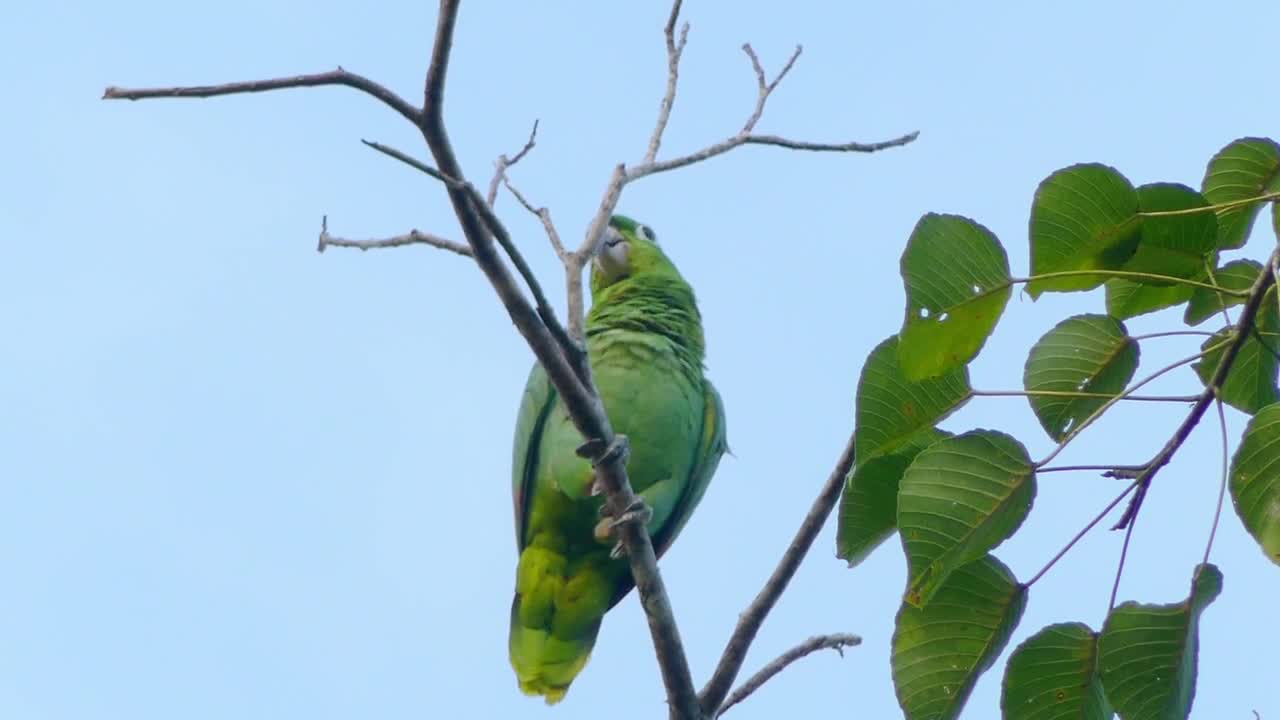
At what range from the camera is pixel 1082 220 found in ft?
7.57

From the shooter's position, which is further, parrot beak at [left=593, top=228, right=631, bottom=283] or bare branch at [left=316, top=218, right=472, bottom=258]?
parrot beak at [left=593, top=228, right=631, bottom=283]

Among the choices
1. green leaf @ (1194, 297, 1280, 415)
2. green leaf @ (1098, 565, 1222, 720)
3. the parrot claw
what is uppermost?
the parrot claw

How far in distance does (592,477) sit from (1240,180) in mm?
2547

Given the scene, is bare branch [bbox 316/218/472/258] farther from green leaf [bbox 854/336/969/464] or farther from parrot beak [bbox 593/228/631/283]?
parrot beak [bbox 593/228/631/283]

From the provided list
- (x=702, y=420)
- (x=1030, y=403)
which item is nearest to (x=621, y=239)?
(x=702, y=420)

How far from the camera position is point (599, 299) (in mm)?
5391

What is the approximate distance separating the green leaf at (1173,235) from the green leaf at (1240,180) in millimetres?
68

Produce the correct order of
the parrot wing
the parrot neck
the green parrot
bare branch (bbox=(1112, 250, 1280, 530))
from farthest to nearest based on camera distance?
1. the parrot neck
2. the parrot wing
3. the green parrot
4. bare branch (bbox=(1112, 250, 1280, 530))

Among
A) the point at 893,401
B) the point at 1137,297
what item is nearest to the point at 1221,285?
the point at 1137,297

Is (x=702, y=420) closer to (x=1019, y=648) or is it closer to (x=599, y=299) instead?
(x=599, y=299)

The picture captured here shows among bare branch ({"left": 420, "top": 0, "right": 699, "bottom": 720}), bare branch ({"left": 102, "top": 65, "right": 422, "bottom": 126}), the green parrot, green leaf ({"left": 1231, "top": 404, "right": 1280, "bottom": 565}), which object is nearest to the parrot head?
the green parrot

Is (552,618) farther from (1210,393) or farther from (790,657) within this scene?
(1210,393)

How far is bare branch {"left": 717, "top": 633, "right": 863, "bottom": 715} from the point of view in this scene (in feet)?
10.8

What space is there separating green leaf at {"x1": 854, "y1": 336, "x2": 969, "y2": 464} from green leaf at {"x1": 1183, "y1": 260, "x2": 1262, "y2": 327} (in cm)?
50
